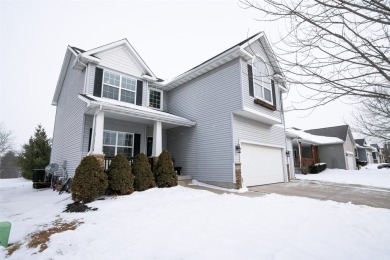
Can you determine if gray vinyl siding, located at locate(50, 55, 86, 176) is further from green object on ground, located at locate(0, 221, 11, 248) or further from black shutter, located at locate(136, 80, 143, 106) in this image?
green object on ground, located at locate(0, 221, 11, 248)

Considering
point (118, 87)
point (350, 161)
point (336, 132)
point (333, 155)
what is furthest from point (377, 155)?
point (118, 87)

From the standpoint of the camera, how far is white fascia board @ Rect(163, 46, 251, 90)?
9534 millimetres

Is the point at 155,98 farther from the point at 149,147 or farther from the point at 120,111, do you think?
the point at 120,111

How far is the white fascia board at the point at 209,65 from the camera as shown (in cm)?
953

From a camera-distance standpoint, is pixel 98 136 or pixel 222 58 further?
pixel 222 58

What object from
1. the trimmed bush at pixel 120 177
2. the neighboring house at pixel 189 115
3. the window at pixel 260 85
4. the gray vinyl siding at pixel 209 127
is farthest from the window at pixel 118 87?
the window at pixel 260 85

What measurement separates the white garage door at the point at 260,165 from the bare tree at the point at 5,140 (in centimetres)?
3672

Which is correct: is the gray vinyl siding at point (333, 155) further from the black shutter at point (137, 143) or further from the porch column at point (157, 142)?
the black shutter at point (137, 143)

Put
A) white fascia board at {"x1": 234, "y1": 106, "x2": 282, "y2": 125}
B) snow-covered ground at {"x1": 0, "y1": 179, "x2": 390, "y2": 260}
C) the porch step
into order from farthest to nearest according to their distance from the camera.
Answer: the porch step → white fascia board at {"x1": 234, "y1": 106, "x2": 282, "y2": 125} → snow-covered ground at {"x1": 0, "y1": 179, "x2": 390, "y2": 260}

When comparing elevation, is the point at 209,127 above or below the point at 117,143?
above

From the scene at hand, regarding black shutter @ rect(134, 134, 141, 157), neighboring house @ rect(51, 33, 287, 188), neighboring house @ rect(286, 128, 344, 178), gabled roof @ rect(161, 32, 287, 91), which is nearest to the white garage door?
neighboring house @ rect(51, 33, 287, 188)

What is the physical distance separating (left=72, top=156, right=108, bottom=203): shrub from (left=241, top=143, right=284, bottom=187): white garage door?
6.27 meters

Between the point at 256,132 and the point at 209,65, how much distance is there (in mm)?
4529

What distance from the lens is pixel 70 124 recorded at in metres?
11.0
